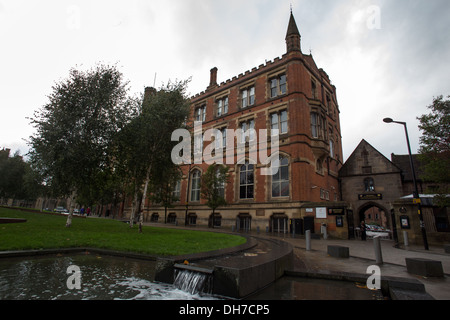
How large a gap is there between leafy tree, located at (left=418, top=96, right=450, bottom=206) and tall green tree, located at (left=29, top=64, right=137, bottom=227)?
2082 cm

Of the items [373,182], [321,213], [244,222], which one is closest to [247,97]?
[244,222]

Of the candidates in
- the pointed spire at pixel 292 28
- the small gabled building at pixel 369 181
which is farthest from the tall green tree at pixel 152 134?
the small gabled building at pixel 369 181

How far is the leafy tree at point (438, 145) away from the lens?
14437mm

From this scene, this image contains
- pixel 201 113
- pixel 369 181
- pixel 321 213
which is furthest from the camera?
pixel 201 113

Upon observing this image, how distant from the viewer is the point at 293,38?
26469 millimetres

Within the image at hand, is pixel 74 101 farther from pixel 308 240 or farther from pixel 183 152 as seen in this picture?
pixel 308 240

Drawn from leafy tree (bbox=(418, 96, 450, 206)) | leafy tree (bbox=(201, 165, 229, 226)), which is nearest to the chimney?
leafy tree (bbox=(201, 165, 229, 226))

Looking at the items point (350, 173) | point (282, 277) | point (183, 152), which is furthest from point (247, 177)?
point (282, 277)

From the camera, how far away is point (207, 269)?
4.86 metres

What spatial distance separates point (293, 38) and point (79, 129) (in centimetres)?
2394

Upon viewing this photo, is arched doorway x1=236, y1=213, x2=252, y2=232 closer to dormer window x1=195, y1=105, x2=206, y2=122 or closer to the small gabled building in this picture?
the small gabled building

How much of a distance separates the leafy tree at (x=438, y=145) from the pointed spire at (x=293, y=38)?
15144 mm

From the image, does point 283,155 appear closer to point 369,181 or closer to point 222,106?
point 369,181

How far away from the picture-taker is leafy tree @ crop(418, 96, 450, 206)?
14.4 metres
